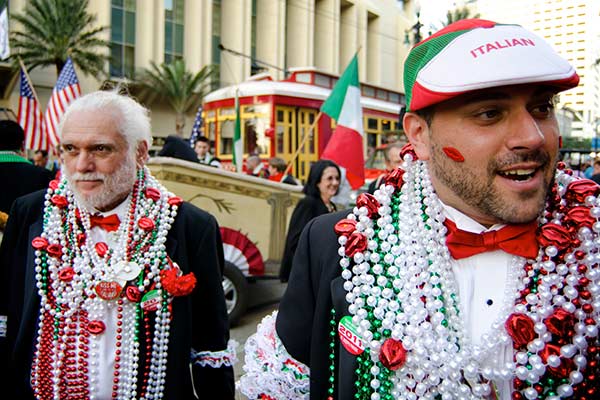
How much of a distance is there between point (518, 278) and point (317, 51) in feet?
123

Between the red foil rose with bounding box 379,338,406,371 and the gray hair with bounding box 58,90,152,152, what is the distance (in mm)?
1538

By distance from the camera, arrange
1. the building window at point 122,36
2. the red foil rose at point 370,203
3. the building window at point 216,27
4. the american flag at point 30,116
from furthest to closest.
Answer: the building window at point 216,27 → the building window at point 122,36 → the american flag at point 30,116 → the red foil rose at point 370,203

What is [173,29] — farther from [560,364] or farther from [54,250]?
[560,364]

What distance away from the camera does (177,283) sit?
2.22 meters

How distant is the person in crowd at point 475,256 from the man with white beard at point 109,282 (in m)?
0.86

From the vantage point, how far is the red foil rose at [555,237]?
1.40 meters

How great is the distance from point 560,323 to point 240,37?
33355 mm

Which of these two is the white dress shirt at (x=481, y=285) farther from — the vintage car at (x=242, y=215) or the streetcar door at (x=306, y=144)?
the streetcar door at (x=306, y=144)

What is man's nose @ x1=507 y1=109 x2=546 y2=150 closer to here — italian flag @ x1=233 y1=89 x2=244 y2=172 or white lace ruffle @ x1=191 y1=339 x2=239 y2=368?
white lace ruffle @ x1=191 y1=339 x2=239 y2=368

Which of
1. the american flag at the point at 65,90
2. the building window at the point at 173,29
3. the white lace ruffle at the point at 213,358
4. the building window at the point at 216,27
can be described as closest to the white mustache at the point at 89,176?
the white lace ruffle at the point at 213,358

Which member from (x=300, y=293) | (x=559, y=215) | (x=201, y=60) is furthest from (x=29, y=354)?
(x=201, y=60)

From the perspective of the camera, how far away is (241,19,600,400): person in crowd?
4.40 ft

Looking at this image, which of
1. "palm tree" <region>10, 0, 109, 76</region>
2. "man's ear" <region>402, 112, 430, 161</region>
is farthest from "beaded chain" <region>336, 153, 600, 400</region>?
"palm tree" <region>10, 0, 109, 76</region>

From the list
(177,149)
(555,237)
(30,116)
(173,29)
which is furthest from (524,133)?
(173,29)
